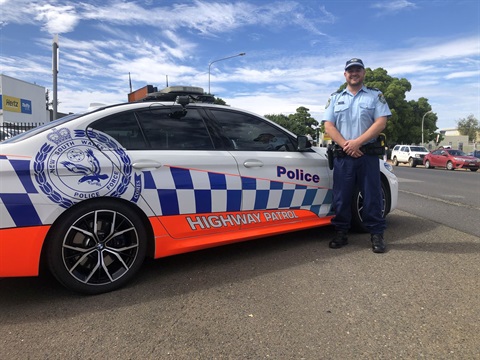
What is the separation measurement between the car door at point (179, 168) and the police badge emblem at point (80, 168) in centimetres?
9

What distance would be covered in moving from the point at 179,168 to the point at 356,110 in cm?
202

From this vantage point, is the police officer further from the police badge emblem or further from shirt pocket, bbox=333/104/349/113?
the police badge emblem

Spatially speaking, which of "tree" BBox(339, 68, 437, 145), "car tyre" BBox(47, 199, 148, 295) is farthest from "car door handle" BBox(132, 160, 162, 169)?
"tree" BBox(339, 68, 437, 145)

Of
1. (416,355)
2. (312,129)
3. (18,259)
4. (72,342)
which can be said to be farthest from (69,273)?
(312,129)

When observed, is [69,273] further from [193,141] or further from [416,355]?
[416,355]

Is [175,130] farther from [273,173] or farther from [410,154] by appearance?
[410,154]

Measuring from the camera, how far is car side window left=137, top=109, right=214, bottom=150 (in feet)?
10.5

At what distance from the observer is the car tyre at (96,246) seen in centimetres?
Answer: 268

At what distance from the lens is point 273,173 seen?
3701 mm

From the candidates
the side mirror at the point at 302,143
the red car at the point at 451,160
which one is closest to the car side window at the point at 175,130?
the side mirror at the point at 302,143

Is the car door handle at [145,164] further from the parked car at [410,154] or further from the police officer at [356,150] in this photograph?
the parked car at [410,154]

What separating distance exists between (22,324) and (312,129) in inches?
3274

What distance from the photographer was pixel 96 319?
2.49m

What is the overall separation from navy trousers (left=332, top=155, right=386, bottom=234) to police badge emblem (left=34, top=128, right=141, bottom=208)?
2.17 meters
